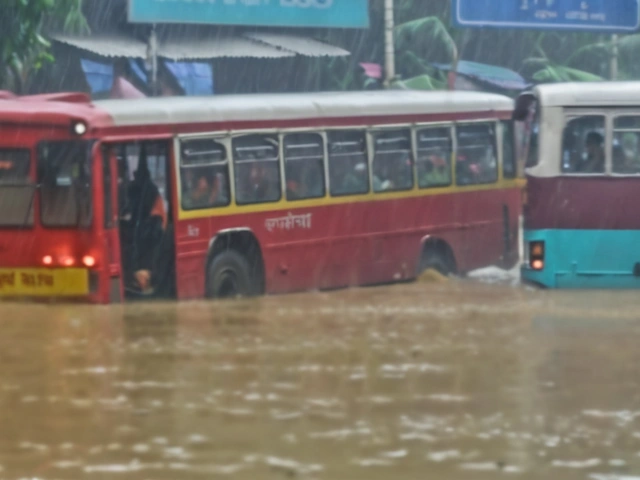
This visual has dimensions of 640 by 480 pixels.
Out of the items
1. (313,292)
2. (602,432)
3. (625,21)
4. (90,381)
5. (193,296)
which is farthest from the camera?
(625,21)

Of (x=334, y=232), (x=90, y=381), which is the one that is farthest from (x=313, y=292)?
(x=90, y=381)

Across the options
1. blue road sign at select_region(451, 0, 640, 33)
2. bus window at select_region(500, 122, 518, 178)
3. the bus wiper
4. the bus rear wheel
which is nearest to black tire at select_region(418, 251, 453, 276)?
the bus rear wheel

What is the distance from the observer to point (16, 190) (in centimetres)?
1390

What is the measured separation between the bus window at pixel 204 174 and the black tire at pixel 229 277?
56cm

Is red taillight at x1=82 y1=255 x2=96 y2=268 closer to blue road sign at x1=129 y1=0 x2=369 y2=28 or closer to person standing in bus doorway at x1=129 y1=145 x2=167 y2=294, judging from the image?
person standing in bus doorway at x1=129 y1=145 x2=167 y2=294

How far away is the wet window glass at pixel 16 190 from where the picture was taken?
1384 cm

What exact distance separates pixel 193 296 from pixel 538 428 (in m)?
6.87

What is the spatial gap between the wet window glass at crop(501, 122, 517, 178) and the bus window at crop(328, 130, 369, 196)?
2683mm

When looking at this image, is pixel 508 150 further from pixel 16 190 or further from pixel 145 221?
pixel 16 190

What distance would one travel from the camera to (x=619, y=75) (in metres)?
37.1

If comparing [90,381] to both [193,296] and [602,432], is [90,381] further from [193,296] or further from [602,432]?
[193,296]

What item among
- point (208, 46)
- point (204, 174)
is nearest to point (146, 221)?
point (204, 174)

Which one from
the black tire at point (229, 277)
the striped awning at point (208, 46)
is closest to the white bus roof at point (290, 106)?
the black tire at point (229, 277)

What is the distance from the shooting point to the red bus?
13.7 meters
